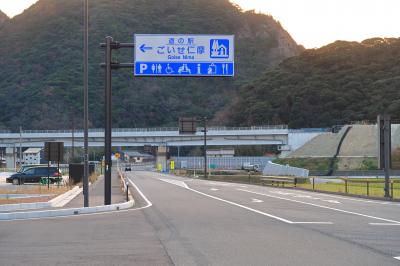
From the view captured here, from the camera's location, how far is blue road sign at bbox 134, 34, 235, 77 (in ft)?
77.8

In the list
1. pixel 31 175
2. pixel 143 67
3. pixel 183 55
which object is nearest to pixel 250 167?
A: pixel 31 175

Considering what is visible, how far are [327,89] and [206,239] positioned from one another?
115187 millimetres

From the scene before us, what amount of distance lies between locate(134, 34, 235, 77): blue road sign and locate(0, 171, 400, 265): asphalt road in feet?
22.7

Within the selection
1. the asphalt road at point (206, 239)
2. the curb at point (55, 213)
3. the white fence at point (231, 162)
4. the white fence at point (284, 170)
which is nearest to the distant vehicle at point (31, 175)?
the curb at point (55, 213)

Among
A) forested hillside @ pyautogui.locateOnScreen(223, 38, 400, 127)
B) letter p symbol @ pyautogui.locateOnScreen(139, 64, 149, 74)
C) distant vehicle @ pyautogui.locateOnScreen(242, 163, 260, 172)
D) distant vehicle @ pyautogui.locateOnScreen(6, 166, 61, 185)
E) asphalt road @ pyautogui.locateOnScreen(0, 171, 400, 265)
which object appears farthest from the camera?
forested hillside @ pyautogui.locateOnScreen(223, 38, 400, 127)

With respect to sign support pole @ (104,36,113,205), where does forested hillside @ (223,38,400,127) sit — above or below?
above

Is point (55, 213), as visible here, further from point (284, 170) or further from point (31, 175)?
point (284, 170)

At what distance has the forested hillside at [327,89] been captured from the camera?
11925cm

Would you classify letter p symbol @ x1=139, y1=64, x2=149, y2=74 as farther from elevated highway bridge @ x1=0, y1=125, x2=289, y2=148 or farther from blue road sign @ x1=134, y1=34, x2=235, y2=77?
elevated highway bridge @ x1=0, y1=125, x2=289, y2=148

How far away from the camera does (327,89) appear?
406 ft

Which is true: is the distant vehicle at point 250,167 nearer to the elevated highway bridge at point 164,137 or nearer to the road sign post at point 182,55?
the elevated highway bridge at point 164,137

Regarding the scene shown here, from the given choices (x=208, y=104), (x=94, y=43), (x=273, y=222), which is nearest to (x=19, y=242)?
(x=273, y=222)

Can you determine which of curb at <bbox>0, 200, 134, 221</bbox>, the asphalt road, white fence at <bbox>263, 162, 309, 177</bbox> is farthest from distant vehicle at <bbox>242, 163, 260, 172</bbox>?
the asphalt road

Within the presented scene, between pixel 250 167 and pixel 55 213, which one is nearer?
pixel 55 213
